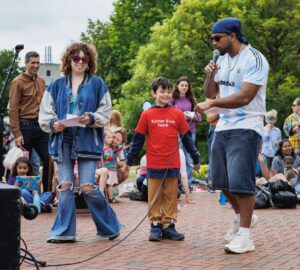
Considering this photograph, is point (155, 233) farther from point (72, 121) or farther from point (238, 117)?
point (238, 117)

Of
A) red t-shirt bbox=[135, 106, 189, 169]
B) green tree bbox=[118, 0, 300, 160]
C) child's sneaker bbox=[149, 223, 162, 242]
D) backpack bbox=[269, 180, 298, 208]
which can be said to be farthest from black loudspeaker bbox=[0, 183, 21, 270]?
green tree bbox=[118, 0, 300, 160]

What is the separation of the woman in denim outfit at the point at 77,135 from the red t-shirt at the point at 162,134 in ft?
1.87

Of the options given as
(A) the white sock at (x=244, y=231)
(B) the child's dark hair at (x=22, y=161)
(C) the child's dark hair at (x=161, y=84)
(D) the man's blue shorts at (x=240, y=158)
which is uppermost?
(C) the child's dark hair at (x=161, y=84)

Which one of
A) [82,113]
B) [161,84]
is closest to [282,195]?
[161,84]

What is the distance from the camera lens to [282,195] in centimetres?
1135

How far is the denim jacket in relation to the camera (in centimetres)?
721

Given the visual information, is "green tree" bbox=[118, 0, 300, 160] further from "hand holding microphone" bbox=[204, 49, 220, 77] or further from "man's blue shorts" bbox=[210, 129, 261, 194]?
"man's blue shorts" bbox=[210, 129, 261, 194]

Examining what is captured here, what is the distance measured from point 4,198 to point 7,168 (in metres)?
8.63

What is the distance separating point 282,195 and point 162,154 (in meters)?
4.21

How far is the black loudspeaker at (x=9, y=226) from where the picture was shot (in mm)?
3363

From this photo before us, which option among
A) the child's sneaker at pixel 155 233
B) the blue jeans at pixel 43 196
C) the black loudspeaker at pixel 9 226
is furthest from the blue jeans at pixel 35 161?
the black loudspeaker at pixel 9 226

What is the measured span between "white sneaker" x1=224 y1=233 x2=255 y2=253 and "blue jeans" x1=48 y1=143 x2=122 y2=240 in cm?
146

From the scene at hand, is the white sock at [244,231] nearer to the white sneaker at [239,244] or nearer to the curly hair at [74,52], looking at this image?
the white sneaker at [239,244]

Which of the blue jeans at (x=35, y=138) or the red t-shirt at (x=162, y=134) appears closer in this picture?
the red t-shirt at (x=162, y=134)
